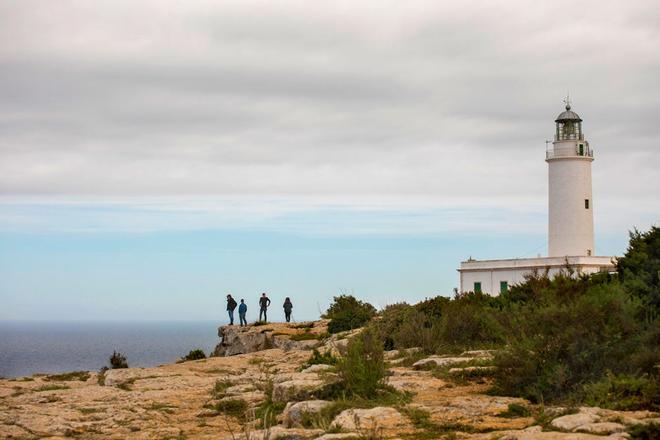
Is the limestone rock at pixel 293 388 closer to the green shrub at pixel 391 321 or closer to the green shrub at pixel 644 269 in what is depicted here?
the green shrub at pixel 644 269

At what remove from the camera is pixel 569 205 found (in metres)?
49.0

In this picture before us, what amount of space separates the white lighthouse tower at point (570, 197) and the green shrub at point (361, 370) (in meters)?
37.8

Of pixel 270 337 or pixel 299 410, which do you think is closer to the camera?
pixel 299 410

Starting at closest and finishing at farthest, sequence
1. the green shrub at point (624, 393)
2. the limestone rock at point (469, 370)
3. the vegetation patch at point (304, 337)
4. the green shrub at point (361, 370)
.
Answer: the green shrub at point (624, 393)
the green shrub at point (361, 370)
the limestone rock at point (469, 370)
the vegetation patch at point (304, 337)

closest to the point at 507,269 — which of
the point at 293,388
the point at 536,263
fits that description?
the point at 536,263

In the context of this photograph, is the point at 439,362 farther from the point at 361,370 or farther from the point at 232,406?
the point at 232,406

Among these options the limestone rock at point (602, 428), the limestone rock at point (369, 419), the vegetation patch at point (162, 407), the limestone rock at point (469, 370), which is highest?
the limestone rock at point (469, 370)

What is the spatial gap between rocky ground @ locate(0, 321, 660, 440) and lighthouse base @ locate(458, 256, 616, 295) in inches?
1111

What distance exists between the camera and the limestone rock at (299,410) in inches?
421

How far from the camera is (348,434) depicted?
30.1 ft

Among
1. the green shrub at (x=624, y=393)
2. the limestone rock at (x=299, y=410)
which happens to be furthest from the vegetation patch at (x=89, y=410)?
the green shrub at (x=624, y=393)

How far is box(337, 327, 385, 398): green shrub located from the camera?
11.5 meters

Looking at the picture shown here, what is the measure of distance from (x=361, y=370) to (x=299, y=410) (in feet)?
3.81

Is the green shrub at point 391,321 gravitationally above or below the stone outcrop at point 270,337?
above
